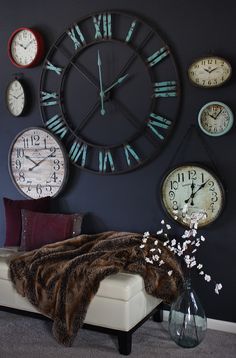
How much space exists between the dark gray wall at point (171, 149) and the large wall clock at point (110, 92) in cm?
8

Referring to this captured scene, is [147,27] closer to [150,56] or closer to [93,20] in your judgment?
[150,56]

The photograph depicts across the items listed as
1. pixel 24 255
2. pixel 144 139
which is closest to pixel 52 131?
pixel 144 139

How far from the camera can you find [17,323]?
3115 mm

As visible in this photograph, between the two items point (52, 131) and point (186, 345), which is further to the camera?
point (52, 131)

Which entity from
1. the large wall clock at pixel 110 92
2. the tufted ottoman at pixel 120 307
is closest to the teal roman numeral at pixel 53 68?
the large wall clock at pixel 110 92

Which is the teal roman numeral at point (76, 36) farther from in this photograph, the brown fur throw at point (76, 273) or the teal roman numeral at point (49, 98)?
the brown fur throw at point (76, 273)

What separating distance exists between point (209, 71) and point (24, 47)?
1.53 metres

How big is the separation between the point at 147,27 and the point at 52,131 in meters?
1.06

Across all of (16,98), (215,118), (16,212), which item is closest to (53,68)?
(16,98)

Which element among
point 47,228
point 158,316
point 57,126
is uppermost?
point 57,126

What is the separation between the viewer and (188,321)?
275 cm

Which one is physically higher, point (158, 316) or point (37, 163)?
point (37, 163)

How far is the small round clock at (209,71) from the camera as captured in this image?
2872 mm

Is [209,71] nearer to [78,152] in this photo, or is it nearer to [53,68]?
[78,152]
